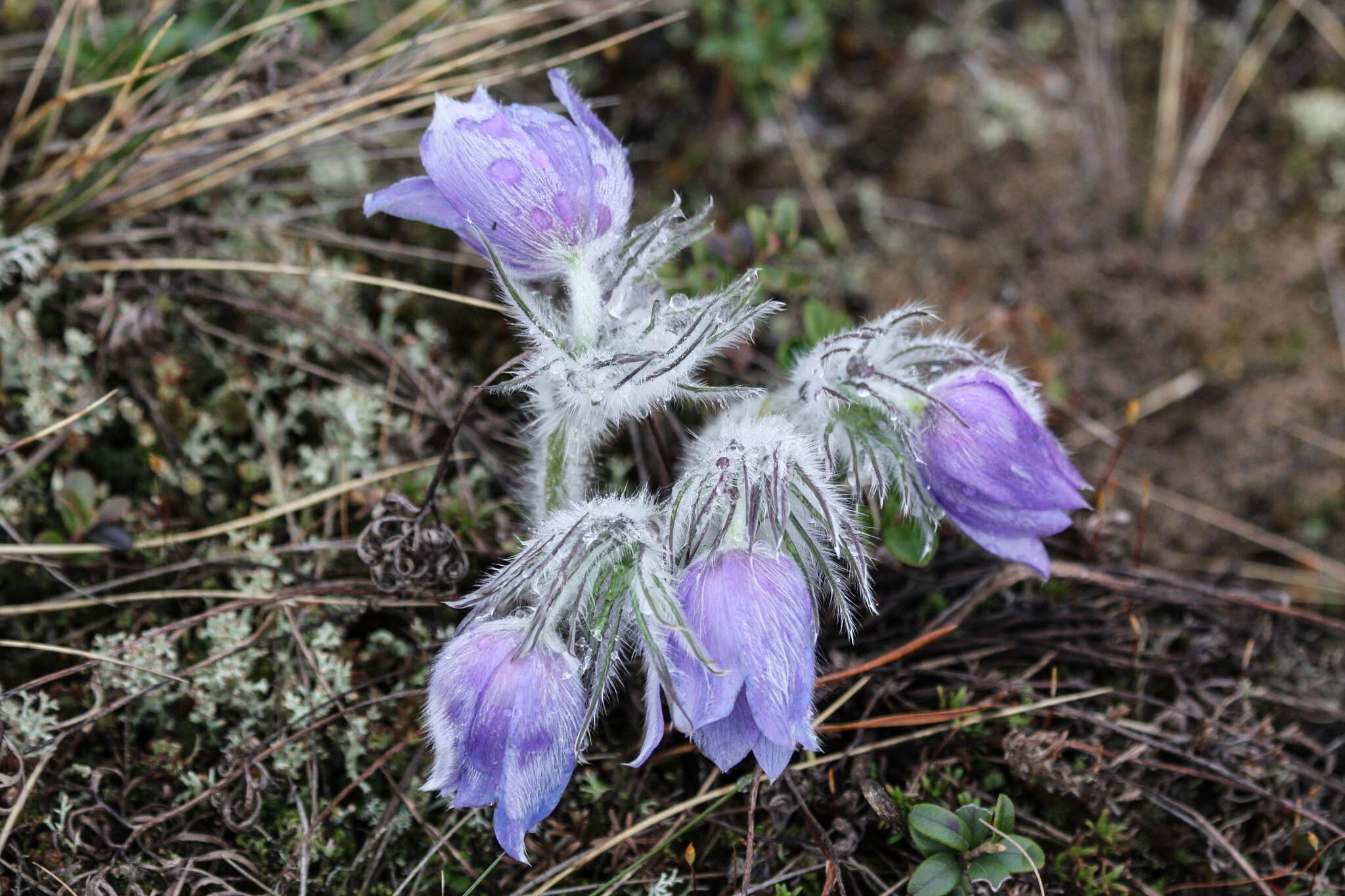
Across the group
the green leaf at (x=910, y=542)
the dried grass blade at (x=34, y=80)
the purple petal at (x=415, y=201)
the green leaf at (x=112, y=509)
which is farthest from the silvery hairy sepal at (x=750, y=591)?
the dried grass blade at (x=34, y=80)

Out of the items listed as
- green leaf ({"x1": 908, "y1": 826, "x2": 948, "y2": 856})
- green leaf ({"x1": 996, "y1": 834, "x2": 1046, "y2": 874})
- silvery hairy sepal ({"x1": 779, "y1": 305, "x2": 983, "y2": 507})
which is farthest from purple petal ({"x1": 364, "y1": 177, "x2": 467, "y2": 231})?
green leaf ({"x1": 996, "y1": 834, "x2": 1046, "y2": 874})

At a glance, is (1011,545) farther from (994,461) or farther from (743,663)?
(743,663)

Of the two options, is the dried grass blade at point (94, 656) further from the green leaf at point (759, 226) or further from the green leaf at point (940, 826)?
the green leaf at point (759, 226)

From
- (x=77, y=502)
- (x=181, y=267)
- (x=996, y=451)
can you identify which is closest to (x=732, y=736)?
(x=996, y=451)

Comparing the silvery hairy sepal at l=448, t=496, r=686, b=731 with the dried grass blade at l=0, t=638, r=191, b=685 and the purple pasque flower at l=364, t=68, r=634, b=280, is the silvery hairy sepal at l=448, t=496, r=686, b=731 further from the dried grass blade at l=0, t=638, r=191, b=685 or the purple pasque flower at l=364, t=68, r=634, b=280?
the dried grass blade at l=0, t=638, r=191, b=685

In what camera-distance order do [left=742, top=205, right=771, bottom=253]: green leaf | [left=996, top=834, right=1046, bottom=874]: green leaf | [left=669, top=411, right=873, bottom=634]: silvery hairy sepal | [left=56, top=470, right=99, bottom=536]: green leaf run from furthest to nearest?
1. [left=742, top=205, right=771, bottom=253]: green leaf
2. [left=56, top=470, right=99, bottom=536]: green leaf
3. [left=996, top=834, right=1046, bottom=874]: green leaf
4. [left=669, top=411, right=873, bottom=634]: silvery hairy sepal
